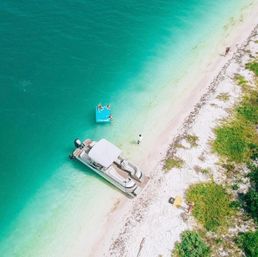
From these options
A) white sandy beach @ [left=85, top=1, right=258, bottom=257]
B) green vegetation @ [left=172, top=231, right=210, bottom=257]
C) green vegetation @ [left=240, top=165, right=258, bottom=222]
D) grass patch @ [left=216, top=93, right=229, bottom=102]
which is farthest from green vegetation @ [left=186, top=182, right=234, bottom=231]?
grass patch @ [left=216, top=93, right=229, bottom=102]

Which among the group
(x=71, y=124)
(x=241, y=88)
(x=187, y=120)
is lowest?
(x=71, y=124)

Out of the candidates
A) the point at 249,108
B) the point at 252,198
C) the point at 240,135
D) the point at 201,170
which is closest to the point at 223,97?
the point at 249,108

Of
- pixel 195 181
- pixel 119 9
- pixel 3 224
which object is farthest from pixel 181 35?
pixel 3 224

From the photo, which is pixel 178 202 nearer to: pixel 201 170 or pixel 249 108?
pixel 201 170

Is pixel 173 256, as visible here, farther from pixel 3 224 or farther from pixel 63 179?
pixel 3 224

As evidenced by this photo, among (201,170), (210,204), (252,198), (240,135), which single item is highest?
(240,135)

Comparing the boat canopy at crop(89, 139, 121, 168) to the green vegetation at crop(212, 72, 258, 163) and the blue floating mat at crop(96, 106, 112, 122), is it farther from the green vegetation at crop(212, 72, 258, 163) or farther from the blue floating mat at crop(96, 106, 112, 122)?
the green vegetation at crop(212, 72, 258, 163)

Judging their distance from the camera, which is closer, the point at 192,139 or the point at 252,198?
the point at 252,198
